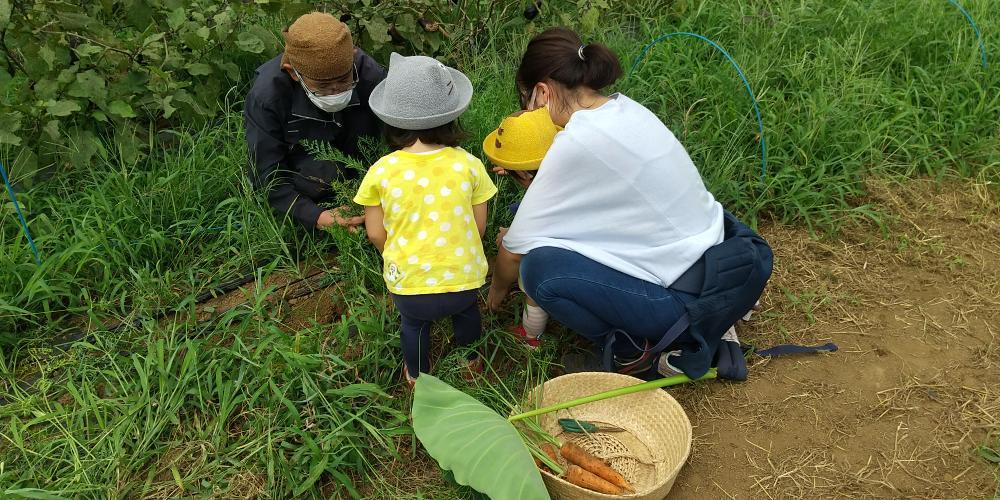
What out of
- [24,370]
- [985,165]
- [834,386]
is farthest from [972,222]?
[24,370]

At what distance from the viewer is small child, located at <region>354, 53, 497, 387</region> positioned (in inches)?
80.5

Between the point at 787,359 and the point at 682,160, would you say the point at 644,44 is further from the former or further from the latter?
the point at 787,359

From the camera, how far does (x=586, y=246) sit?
2326 mm

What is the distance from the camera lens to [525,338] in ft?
8.63

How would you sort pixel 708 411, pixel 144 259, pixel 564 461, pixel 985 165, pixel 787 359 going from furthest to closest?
pixel 985 165, pixel 144 259, pixel 787 359, pixel 708 411, pixel 564 461

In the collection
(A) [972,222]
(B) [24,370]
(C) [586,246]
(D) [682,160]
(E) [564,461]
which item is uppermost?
(D) [682,160]

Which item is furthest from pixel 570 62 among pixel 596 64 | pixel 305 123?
pixel 305 123

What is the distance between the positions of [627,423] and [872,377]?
98 centimetres

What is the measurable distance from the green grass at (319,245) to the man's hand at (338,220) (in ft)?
0.23

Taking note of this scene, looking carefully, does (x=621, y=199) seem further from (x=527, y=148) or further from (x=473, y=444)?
(x=473, y=444)

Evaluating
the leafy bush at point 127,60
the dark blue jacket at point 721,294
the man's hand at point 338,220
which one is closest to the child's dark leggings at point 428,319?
the man's hand at point 338,220

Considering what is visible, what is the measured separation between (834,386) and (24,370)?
3008 millimetres

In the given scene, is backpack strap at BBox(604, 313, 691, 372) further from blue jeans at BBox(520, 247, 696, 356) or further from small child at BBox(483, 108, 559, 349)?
small child at BBox(483, 108, 559, 349)

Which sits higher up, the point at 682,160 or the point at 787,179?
the point at 682,160
